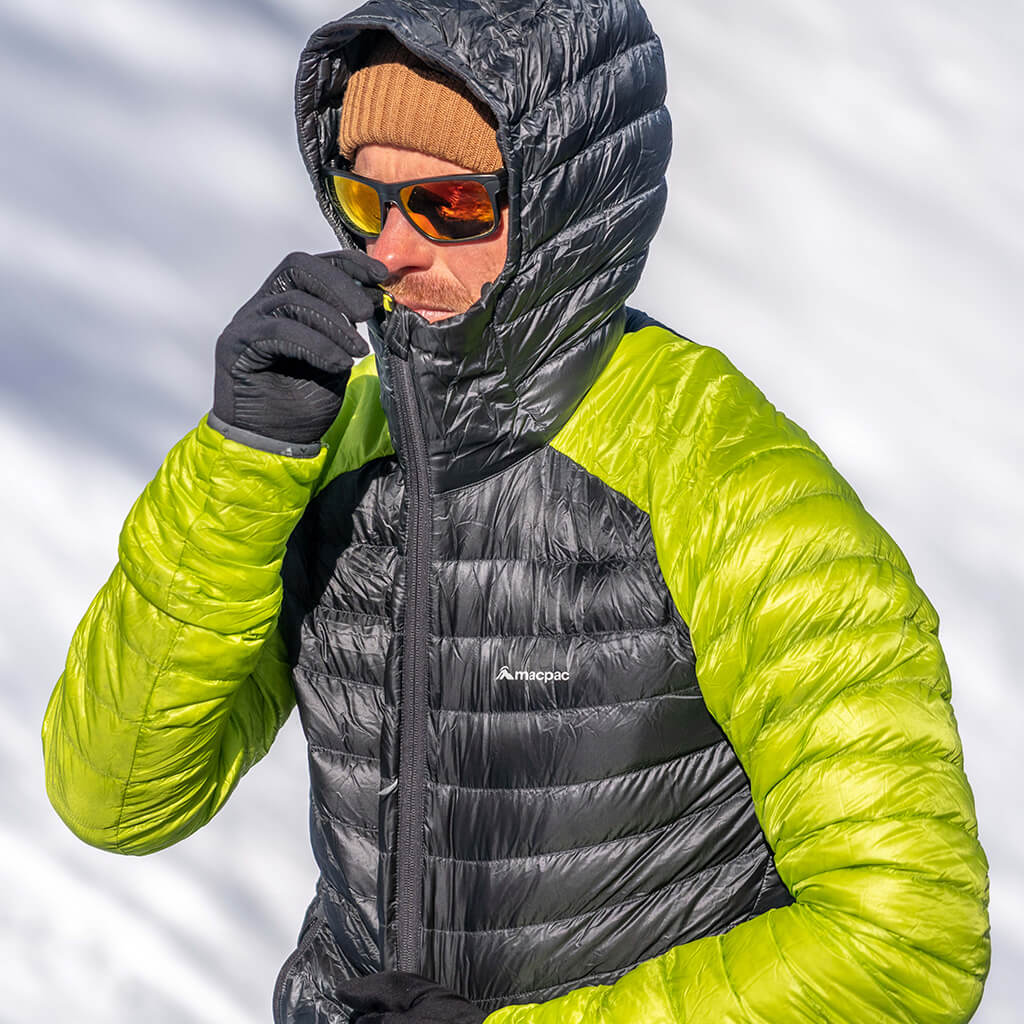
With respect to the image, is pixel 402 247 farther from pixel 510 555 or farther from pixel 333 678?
pixel 333 678

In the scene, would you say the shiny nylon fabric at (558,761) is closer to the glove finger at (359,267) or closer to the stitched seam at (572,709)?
the stitched seam at (572,709)

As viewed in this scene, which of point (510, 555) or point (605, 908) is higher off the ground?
point (510, 555)

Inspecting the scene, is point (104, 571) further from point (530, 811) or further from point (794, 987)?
point (794, 987)

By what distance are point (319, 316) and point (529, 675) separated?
371mm

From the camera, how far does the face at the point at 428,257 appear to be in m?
1.26

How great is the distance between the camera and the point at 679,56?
8.98 ft

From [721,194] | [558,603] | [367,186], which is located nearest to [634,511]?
[558,603]

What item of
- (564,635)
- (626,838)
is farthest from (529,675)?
(626,838)

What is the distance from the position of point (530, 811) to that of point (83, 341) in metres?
2.20

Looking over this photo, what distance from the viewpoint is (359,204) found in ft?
4.35

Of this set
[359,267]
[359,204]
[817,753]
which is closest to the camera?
[817,753]

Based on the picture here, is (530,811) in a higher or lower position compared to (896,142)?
lower

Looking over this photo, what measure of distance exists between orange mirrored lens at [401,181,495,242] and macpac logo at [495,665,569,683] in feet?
1.28

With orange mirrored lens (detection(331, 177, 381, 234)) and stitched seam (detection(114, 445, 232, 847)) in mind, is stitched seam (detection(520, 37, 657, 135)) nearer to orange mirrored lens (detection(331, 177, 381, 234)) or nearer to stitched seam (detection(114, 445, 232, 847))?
orange mirrored lens (detection(331, 177, 381, 234))
